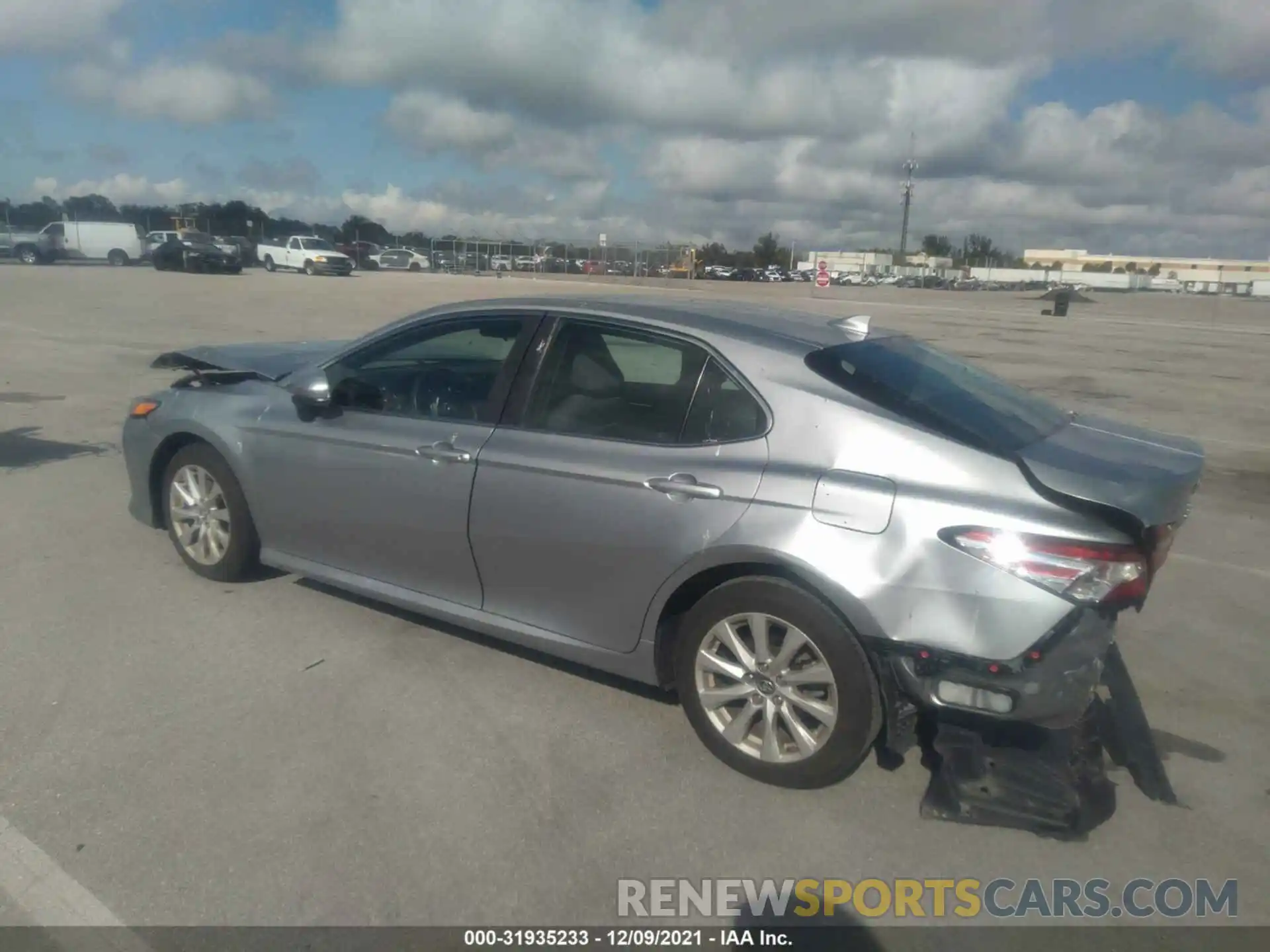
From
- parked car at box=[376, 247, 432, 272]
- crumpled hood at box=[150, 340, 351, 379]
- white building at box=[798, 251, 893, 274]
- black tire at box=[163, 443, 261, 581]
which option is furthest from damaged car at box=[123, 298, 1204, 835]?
white building at box=[798, 251, 893, 274]

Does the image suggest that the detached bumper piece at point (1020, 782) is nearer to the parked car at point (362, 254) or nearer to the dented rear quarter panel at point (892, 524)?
the dented rear quarter panel at point (892, 524)

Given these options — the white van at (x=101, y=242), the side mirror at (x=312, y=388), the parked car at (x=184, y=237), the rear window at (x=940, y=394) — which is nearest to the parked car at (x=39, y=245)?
the white van at (x=101, y=242)

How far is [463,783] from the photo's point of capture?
352 cm

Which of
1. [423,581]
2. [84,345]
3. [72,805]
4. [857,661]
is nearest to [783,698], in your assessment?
[857,661]

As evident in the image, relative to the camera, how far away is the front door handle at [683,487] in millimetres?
3547

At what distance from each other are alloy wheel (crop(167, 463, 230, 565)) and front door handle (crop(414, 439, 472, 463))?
1.43m

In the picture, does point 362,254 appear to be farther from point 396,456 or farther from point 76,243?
point 396,456

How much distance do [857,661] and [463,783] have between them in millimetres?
1437

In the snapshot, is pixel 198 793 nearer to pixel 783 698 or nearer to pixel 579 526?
pixel 579 526

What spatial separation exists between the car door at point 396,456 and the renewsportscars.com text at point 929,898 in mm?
1623

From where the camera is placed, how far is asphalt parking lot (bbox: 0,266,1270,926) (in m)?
3.02

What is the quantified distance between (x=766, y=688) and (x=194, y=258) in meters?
42.1

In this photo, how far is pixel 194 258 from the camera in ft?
132

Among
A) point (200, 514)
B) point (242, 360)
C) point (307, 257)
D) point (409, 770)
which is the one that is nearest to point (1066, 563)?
point (409, 770)
